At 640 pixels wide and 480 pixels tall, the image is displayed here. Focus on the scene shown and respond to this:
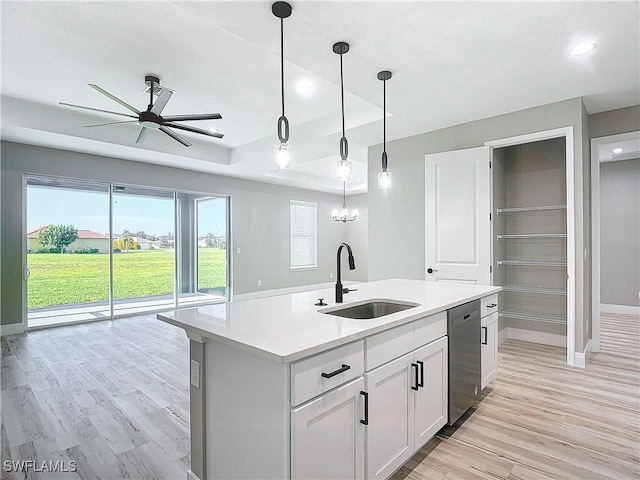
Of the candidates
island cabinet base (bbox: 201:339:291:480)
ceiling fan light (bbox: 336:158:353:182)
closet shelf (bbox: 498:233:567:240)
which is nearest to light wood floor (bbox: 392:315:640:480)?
island cabinet base (bbox: 201:339:291:480)

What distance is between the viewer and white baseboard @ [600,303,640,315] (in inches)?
228

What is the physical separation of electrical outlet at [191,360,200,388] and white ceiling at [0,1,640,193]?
200cm

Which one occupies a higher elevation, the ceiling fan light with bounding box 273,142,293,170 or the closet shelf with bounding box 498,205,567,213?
the ceiling fan light with bounding box 273,142,293,170

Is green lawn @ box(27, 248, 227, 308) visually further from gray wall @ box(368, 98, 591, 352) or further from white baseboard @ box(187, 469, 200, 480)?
white baseboard @ box(187, 469, 200, 480)

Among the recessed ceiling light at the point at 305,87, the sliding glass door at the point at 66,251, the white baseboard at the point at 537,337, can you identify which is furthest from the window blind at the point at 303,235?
the white baseboard at the point at 537,337

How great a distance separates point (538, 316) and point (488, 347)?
200 cm

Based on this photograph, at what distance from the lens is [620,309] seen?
5.91m

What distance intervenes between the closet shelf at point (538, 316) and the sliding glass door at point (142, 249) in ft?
18.4

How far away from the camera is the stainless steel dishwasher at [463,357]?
2281mm

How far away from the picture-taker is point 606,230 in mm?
6008

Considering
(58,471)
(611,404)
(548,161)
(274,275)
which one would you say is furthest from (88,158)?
(611,404)

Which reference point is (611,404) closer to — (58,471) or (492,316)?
(492,316)

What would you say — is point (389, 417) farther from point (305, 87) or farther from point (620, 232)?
point (620, 232)

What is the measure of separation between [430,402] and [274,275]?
6.44 m
